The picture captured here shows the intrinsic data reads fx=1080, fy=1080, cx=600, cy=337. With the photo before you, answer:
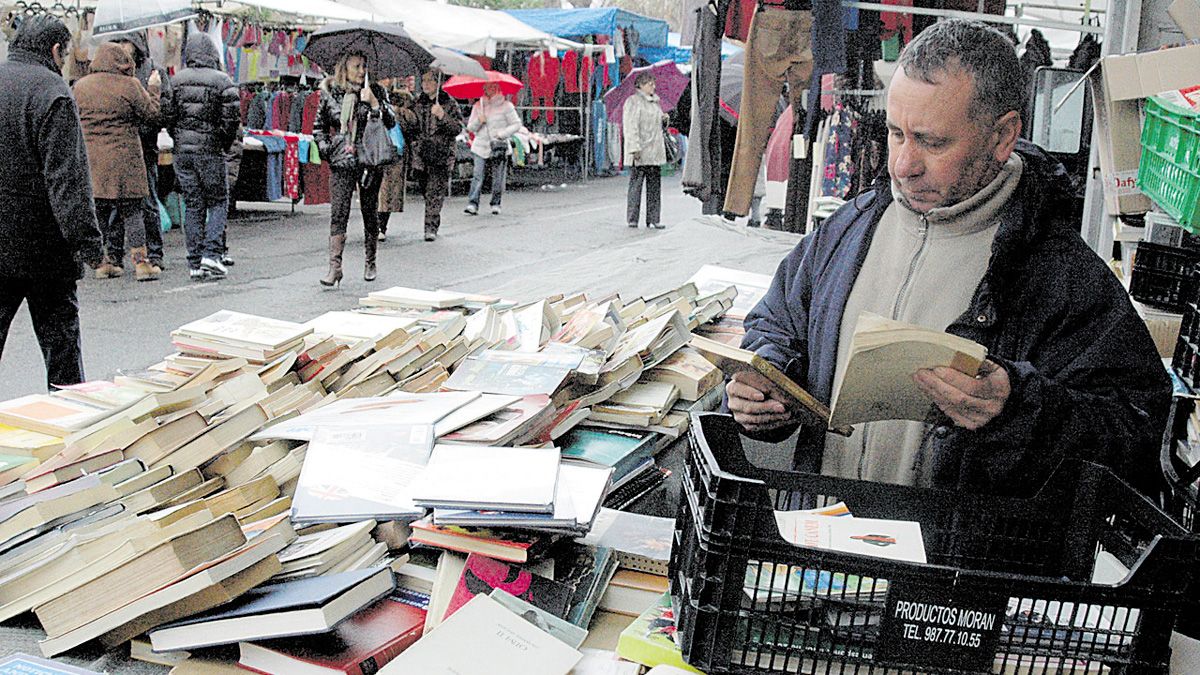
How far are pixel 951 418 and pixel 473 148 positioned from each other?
12.7m

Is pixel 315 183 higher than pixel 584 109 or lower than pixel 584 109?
lower

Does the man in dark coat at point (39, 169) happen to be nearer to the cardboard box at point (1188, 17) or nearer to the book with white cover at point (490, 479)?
the book with white cover at point (490, 479)

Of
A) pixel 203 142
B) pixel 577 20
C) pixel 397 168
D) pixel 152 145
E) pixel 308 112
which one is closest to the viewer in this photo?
pixel 203 142

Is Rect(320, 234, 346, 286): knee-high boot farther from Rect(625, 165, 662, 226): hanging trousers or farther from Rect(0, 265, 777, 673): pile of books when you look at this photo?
Rect(0, 265, 777, 673): pile of books

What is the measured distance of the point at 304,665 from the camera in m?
1.75

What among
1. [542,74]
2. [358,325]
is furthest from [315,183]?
[358,325]

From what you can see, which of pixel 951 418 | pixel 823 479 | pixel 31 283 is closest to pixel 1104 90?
pixel 951 418

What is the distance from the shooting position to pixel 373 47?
32.5ft

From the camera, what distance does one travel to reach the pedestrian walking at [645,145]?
40.9 feet

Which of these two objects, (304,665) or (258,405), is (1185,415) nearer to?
(304,665)

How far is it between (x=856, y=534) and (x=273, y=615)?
94 centimetres

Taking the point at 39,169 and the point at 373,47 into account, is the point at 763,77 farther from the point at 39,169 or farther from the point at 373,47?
the point at 373,47

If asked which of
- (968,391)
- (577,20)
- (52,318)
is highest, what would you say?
(577,20)

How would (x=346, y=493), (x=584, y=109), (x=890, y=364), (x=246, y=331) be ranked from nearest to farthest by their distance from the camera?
(x=890, y=364) → (x=346, y=493) → (x=246, y=331) → (x=584, y=109)
